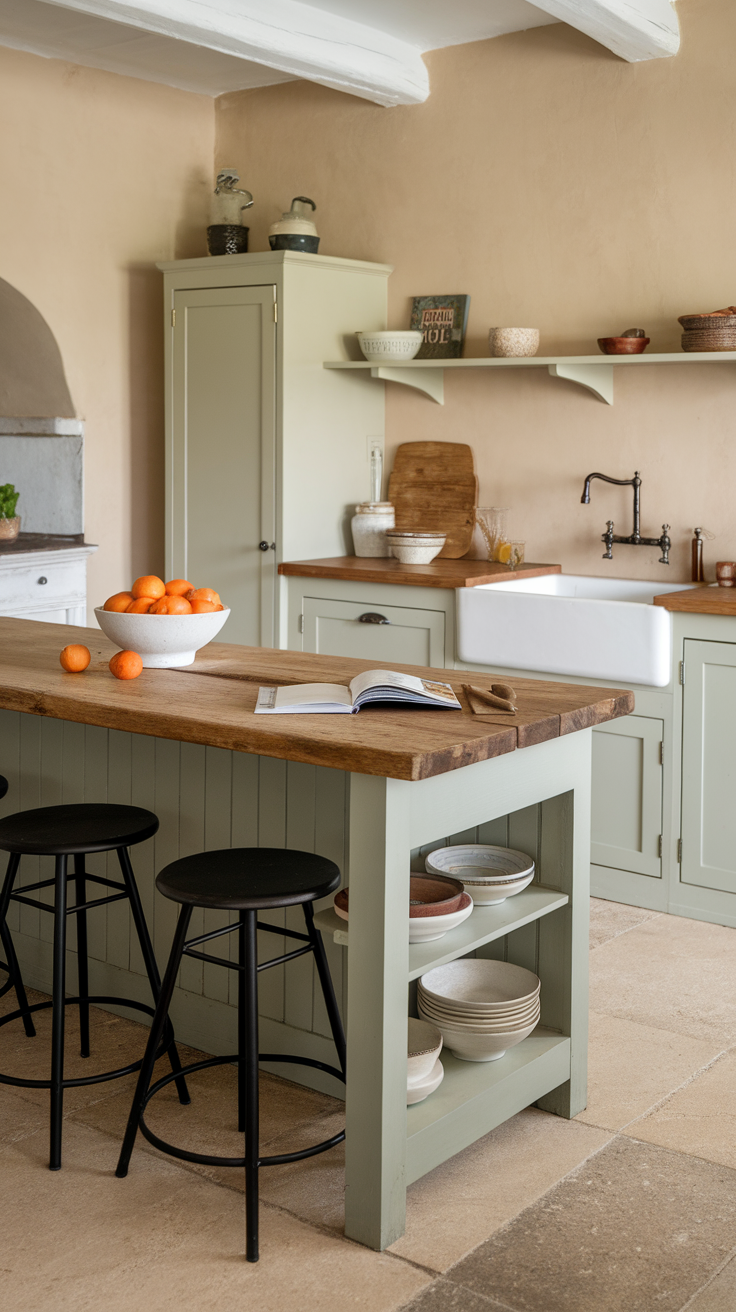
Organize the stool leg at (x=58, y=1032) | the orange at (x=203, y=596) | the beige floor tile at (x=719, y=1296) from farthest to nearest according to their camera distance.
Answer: the orange at (x=203, y=596)
the stool leg at (x=58, y=1032)
the beige floor tile at (x=719, y=1296)

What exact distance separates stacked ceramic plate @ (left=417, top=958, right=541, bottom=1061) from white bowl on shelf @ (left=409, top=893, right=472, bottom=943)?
0.20 meters

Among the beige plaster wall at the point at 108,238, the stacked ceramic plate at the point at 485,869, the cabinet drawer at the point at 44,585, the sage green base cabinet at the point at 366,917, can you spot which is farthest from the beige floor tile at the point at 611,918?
the beige plaster wall at the point at 108,238

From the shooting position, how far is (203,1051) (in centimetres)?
282

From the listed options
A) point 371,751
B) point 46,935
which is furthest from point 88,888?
point 371,751

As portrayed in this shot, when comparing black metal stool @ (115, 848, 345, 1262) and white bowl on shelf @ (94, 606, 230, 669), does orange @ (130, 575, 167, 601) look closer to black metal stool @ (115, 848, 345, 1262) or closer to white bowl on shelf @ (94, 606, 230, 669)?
white bowl on shelf @ (94, 606, 230, 669)

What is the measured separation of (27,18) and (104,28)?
27cm

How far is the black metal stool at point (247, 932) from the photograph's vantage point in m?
2.06

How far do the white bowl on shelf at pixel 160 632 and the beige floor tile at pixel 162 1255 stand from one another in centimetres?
103

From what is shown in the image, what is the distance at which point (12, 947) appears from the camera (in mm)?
2820

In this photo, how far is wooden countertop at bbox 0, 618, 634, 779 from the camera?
2.00 m

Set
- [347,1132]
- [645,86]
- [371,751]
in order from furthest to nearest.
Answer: [645,86] → [347,1132] → [371,751]

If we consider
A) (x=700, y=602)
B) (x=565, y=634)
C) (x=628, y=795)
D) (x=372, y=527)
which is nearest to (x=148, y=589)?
(x=565, y=634)

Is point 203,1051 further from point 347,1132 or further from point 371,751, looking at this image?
point 371,751

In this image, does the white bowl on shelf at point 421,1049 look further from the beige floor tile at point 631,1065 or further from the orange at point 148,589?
the orange at point 148,589
